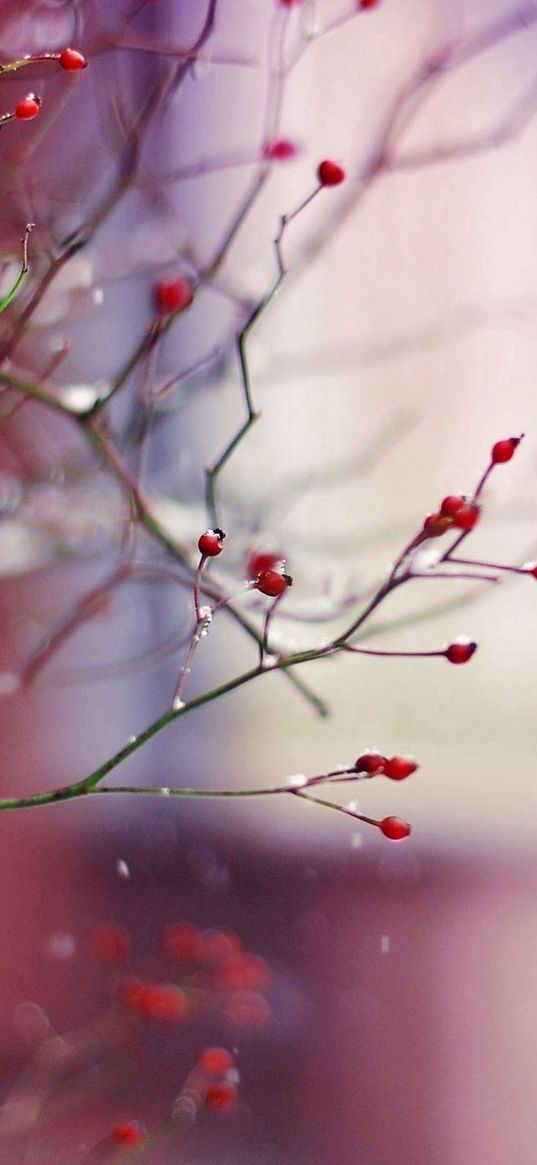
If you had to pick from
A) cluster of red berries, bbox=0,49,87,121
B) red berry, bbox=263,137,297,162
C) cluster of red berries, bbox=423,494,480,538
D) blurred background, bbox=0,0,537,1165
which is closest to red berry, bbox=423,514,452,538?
cluster of red berries, bbox=423,494,480,538

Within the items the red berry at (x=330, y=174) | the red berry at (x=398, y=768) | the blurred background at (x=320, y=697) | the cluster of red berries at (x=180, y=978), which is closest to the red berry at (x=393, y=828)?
the red berry at (x=398, y=768)

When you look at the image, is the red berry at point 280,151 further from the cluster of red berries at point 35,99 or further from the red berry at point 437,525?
the red berry at point 437,525

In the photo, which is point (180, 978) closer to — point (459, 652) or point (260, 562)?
point (260, 562)

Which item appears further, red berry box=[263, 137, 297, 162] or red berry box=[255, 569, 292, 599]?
red berry box=[263, 137, 297, 162]

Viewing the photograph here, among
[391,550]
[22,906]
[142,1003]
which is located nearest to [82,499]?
[142,1003]

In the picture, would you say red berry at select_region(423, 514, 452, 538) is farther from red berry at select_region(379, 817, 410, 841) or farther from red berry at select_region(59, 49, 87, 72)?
red berry at select_region(59, 49, 87, 72)
